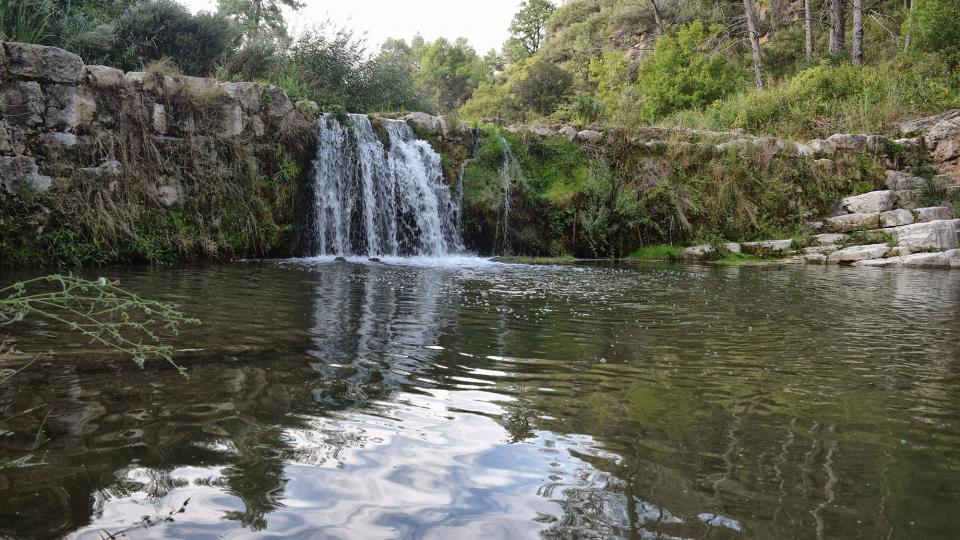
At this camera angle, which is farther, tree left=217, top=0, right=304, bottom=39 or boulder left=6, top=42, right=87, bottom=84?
tree left=217, top=0, right=304, bottom=39

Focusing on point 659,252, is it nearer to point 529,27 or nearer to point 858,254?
point 858,254

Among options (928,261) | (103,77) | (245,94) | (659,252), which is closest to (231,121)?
(245,94)

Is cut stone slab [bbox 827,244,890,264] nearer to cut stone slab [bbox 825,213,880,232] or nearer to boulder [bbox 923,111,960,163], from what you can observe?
cut stone slab [bbox 825,213,880,232]

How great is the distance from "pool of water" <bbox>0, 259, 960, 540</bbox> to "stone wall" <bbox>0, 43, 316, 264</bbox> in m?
5.90

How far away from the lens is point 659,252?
14109 mm

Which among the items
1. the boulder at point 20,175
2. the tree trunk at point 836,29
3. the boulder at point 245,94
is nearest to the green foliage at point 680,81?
the tree trunk at point 836,29

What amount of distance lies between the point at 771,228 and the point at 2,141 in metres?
14.7

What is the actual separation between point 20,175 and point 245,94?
3.86 metres

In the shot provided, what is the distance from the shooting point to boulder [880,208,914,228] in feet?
45.5

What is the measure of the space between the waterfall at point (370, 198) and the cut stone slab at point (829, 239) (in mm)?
7849

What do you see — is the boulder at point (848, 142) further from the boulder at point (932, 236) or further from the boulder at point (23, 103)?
the boulder at point (23, 103)

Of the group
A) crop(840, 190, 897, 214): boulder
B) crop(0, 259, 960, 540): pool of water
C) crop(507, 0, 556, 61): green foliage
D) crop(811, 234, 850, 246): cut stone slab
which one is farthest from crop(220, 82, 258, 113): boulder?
crop(507, 0, 556, 61): green foliage

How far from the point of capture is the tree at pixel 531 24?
46.2m

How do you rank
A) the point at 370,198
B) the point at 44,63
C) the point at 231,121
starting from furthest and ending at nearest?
the point at 370,198
the point at 231,121
the point at 44,63
